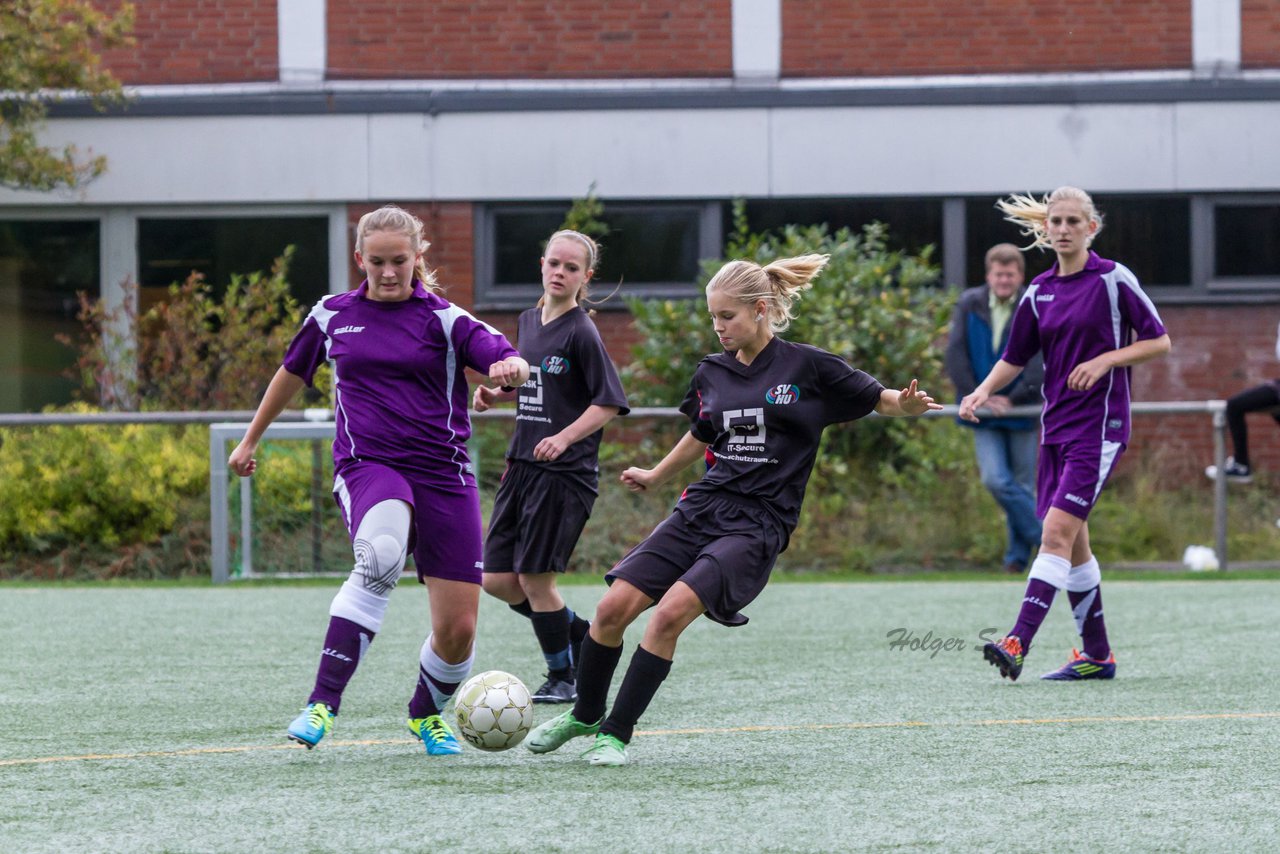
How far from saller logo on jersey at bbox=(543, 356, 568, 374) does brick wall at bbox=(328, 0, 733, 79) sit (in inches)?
365

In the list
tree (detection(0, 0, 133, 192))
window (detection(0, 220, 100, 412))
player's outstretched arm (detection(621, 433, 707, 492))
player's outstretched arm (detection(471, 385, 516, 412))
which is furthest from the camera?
window (detection(0, 220, 100, 412))

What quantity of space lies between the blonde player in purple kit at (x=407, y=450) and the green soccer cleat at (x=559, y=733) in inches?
10.5

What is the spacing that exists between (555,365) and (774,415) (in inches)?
56.8

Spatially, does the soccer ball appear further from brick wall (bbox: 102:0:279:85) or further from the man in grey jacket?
brick wall (bbox: 102:0:279:85)

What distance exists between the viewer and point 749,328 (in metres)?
5.50

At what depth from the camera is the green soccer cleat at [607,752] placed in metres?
5.14

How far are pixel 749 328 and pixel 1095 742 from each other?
1703mm

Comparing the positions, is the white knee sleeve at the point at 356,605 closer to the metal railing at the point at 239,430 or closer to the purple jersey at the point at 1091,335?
the purple jersey at the point at 1091,335

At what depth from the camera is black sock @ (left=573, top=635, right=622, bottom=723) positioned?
5.35 metres

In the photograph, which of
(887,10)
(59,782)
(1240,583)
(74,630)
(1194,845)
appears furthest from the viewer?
(887,10)

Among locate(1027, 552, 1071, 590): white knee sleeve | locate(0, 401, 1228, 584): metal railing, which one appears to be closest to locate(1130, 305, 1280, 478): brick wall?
locate(0, 401, 1228, 584): metal railing

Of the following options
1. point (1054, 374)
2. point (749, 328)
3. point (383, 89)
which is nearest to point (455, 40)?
point (383, 89)

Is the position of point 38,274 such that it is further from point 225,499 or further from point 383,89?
point 225,499

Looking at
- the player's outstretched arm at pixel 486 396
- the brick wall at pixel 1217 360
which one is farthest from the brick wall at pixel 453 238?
the player's outstretched arm at pixel 486 396
